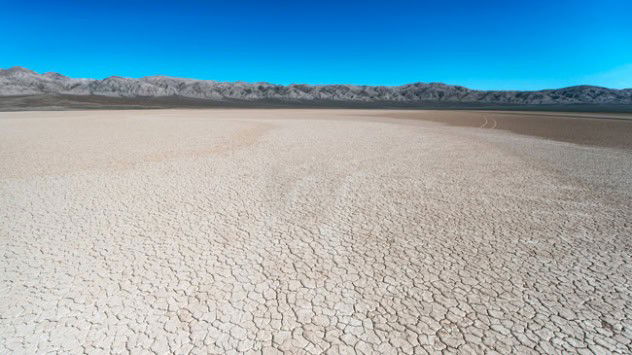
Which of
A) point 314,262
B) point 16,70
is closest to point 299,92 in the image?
point 16,70

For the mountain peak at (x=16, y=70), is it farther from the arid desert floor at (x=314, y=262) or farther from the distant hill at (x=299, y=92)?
the arid desert floor at (x=314, y=262)

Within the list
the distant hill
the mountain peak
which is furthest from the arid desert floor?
the mountain peak

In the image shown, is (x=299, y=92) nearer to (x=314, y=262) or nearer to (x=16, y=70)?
(x=16, y=70)

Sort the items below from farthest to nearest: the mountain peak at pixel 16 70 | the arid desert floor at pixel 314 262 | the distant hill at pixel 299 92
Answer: the mountain peak at pixel 16 70 < the distant hill at pixel 299 92 < the arid desert floor at pixel 314 262

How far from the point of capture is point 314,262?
3.53m

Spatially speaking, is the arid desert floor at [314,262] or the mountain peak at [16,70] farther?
the mountain peak at [16,70]

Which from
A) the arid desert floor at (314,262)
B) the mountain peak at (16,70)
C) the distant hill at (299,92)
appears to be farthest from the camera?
the mountain peak at (16,70)

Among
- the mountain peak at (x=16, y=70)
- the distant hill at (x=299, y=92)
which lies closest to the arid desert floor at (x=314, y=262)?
the distant hill at (x=299, y=92)

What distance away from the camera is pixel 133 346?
2.38 meters

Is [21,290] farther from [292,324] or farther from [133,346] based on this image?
[292,324]

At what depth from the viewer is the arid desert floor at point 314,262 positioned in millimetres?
2479

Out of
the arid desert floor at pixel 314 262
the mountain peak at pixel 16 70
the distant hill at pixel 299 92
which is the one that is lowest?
the arid desert floor at pixel 314 262

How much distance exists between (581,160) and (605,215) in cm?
517

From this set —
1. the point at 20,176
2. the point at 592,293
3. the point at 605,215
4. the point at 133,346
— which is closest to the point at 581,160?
the point at 605,215
